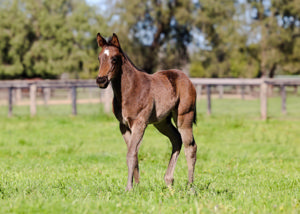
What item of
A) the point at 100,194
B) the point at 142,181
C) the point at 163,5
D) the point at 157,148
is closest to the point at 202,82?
the point at 157,148

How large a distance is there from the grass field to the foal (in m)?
0.54

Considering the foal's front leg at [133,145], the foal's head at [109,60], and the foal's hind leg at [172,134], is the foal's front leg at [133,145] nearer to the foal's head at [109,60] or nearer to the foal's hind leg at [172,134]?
the foal's head at [109,60]

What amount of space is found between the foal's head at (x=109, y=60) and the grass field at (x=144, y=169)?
1300mm

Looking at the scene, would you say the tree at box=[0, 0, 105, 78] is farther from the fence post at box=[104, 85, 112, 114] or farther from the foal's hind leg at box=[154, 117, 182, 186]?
the foal's hind leg at box=[154, 117, 182, 186]

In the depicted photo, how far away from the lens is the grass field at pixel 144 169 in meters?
3.97

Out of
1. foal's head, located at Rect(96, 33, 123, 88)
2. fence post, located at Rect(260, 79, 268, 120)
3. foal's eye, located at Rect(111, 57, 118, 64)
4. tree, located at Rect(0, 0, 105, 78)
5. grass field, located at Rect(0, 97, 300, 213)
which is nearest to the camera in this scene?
grass field, located at Rect(0, 97, 300, 213)

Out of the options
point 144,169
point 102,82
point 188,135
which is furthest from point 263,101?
point 102,82

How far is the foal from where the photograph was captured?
4.80 m

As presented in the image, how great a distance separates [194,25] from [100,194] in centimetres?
3781

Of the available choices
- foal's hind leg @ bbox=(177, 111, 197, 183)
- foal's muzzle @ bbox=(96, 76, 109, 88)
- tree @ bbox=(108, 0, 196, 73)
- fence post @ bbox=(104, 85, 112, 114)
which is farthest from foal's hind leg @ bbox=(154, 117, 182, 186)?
tree @ bbox=(108, 0, 196, 73)

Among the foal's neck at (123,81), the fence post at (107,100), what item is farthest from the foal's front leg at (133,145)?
the fence post at (107,100)

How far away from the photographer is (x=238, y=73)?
53.9 meters

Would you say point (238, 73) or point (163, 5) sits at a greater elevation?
point (163, 5)

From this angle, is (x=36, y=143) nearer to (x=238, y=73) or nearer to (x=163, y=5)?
(x=163, y=5)
